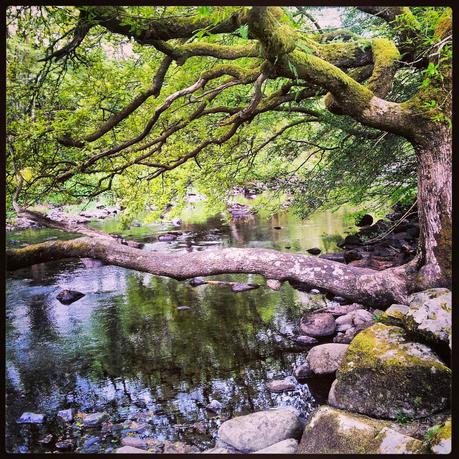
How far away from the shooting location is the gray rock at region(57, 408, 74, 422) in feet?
9.24

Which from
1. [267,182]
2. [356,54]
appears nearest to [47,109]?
[356,54]

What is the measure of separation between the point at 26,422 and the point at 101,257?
1.22 m

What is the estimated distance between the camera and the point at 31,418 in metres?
2.83

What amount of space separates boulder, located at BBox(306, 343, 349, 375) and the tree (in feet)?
1.27

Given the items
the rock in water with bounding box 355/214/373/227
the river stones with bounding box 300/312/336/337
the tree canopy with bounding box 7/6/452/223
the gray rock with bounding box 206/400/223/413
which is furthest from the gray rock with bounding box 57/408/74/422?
the rock in water with bounding box 355/214/373/227

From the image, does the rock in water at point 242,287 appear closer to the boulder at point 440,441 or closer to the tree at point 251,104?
the tree at point 251,104

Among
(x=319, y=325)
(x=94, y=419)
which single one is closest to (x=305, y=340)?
(x=319, y=325)

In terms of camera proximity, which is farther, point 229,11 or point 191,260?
point 191,260

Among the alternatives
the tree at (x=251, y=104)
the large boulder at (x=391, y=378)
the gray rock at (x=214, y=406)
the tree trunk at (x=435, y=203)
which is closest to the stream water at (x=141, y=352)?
the gray rock at (x=214, y=406)

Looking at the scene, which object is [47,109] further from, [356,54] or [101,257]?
[356,54]

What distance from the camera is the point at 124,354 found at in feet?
11.8

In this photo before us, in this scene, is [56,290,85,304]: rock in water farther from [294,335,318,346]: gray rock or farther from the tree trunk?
the tree trunk

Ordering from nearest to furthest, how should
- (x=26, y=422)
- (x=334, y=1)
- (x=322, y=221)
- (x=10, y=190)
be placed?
(x=334, y=1), (x=26, y=422), (x=10, y=190), (x=322, y=221)

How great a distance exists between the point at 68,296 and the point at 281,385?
2.73 meters
